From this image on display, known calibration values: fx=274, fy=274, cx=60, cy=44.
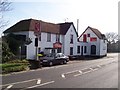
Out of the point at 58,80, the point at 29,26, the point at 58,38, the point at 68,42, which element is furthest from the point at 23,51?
the point at 58,80

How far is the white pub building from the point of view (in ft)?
136

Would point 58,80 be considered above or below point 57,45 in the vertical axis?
below

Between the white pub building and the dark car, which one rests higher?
the white pub building

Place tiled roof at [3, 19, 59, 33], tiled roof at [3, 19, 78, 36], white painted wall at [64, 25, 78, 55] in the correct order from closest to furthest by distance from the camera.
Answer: tiled roof at [3, 19, 59, 33] → tiled roof at [3, 19, 78, 36] → white painted wall at [64, 25, 78, 55]

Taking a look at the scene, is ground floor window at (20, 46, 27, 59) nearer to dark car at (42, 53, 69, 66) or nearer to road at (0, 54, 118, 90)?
dark car at (42, 53, 69, 66)

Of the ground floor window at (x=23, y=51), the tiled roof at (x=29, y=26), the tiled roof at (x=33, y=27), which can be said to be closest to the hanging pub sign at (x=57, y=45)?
the tiled roof at (x=33, y=27)

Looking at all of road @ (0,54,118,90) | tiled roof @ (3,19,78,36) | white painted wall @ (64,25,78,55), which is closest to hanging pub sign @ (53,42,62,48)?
tiled roof @ (3,19,78,36)

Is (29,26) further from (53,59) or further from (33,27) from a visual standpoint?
(53,59)

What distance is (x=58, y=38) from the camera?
49.2 meters

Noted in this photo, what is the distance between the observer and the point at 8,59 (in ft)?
108

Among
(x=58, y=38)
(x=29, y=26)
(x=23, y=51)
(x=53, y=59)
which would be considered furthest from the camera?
A: (x=58, y=38)

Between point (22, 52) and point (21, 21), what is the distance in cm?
820

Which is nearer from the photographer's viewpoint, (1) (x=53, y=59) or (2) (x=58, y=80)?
(2) (x=58, y=80)

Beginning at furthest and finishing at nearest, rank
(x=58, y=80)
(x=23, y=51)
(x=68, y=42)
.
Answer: (x=68, y=42)
(x=23, y=51)
(x=58, y=80)
